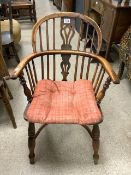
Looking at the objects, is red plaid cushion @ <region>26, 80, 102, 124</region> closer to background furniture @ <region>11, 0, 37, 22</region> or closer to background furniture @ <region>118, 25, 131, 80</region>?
background furniture @ <region>118, 25, 131, 80</region>

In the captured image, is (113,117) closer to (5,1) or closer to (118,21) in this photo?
(118,21)

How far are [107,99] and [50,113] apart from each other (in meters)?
1.01

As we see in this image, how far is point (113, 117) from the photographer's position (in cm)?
183

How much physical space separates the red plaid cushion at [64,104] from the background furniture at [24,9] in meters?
2.96

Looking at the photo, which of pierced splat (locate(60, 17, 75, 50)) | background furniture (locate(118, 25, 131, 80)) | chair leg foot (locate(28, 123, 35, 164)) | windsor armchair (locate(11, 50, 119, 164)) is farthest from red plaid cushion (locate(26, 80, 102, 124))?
background furniture (locate(118, 25, 131, 80))

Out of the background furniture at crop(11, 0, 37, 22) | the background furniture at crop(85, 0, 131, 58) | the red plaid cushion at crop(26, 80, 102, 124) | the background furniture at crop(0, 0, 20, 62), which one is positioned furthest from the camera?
the background furniture at crop(11, 0, 37, 22)

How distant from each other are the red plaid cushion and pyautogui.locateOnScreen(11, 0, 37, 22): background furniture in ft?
9.73

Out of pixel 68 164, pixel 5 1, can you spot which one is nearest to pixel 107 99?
pixel 68 164

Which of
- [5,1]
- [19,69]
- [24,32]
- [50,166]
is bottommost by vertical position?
[50,166]

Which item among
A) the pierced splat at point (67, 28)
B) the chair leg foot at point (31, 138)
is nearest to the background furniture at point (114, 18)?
the pierced splat at point (67, 28)

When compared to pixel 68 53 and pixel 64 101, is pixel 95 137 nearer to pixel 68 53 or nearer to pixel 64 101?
pixel 64 101

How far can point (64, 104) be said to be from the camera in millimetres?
1300

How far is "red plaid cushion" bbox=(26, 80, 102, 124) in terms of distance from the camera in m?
1.15

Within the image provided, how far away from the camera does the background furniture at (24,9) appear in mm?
3907
